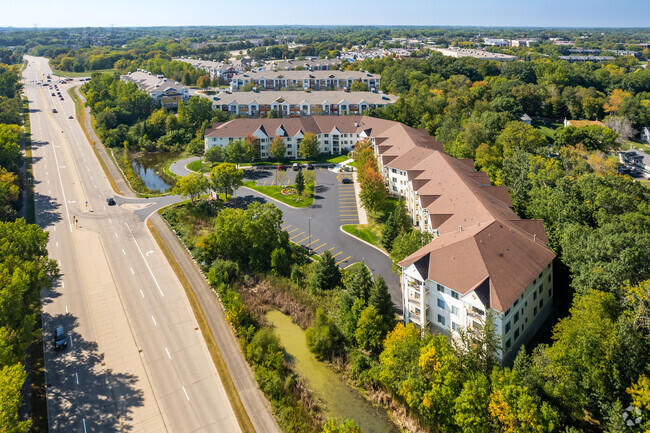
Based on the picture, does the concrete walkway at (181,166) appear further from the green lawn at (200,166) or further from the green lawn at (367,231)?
the green lawn at (367,231)

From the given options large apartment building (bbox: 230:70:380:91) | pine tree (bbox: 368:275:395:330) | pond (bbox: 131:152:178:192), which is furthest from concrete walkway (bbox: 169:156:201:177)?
pine tree (bbox: 368:275:395:330)

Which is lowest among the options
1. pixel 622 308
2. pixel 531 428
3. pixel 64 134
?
pixel 531 428

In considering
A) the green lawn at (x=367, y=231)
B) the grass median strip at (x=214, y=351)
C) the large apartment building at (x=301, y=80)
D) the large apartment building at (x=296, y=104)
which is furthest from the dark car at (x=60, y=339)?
the large apartment building at (x=301, y=80)

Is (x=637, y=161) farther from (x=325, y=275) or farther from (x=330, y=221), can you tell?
(x=325, y=275)

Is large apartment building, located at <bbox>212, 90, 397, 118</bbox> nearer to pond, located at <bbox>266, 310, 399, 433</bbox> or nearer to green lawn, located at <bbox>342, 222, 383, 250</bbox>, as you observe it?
green lawn, located at <bbox>342, 222, 383, 250</bbox>

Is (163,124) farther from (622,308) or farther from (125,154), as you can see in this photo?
(622,308)

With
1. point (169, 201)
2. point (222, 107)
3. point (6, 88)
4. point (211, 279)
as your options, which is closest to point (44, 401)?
point (211, 279)
